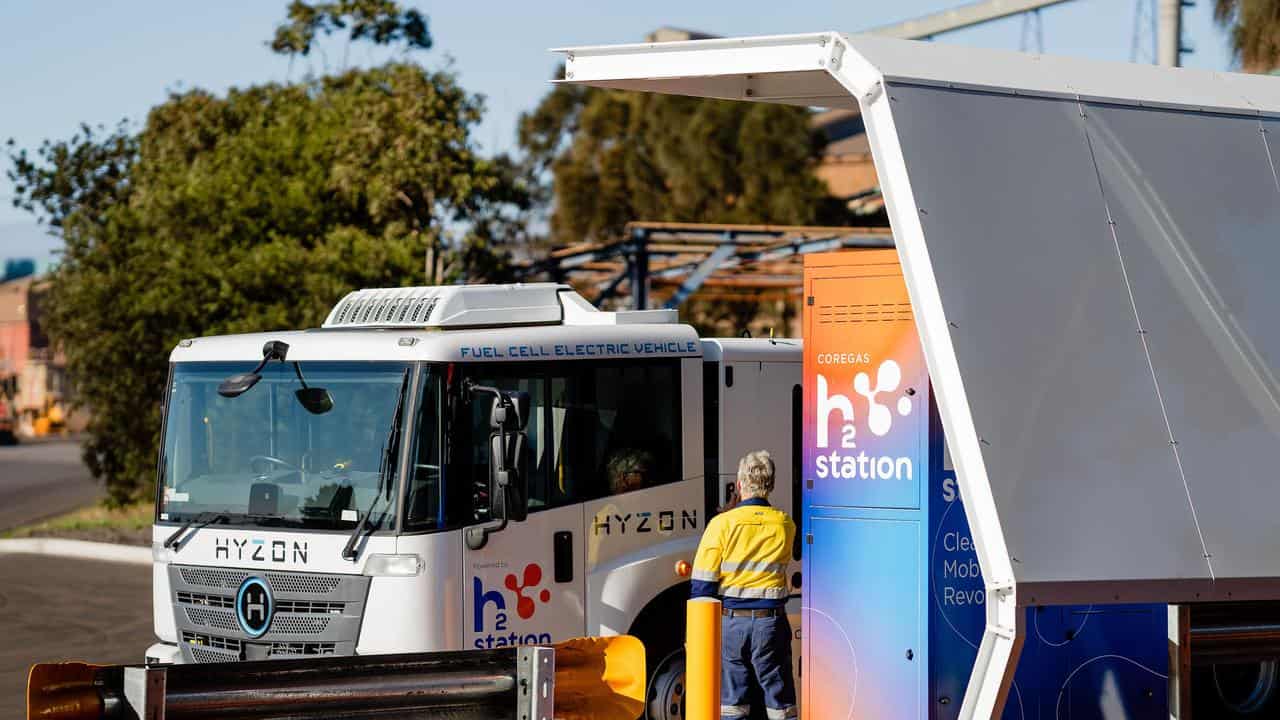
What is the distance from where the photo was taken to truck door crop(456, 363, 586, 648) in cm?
845

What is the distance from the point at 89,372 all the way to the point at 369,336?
17.2m

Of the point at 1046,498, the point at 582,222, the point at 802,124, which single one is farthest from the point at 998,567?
the point at 582,222

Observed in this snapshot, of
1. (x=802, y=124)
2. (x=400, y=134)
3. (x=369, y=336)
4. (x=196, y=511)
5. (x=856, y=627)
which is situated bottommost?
(x=856, y=627)

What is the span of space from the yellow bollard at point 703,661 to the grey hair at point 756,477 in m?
0.84

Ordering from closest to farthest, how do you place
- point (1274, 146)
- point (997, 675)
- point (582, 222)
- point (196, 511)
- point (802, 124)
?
point (997, 675) < point (1274, 146) < point (196, 511) < point (802, 124) < point (582, 222)

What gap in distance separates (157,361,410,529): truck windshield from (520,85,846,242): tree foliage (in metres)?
27.6

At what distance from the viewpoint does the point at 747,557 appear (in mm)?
8109

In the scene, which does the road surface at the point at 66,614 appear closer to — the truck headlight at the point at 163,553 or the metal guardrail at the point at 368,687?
the truck headlight at the point at 163,553

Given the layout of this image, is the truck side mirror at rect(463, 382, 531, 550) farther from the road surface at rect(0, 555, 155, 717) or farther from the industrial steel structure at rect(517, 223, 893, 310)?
the industrial steel structure at rect(517, 223, 893, 310)

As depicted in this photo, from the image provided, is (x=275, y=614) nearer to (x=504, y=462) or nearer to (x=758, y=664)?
(x=504, y=462)

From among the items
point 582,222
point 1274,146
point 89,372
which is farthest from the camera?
point 582,222

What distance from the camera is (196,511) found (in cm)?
904

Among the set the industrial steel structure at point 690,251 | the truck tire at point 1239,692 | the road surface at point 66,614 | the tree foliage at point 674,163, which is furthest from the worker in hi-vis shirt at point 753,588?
the tree foliage at point 674,163

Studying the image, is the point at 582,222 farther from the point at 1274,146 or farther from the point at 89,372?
the point at 1274,146
